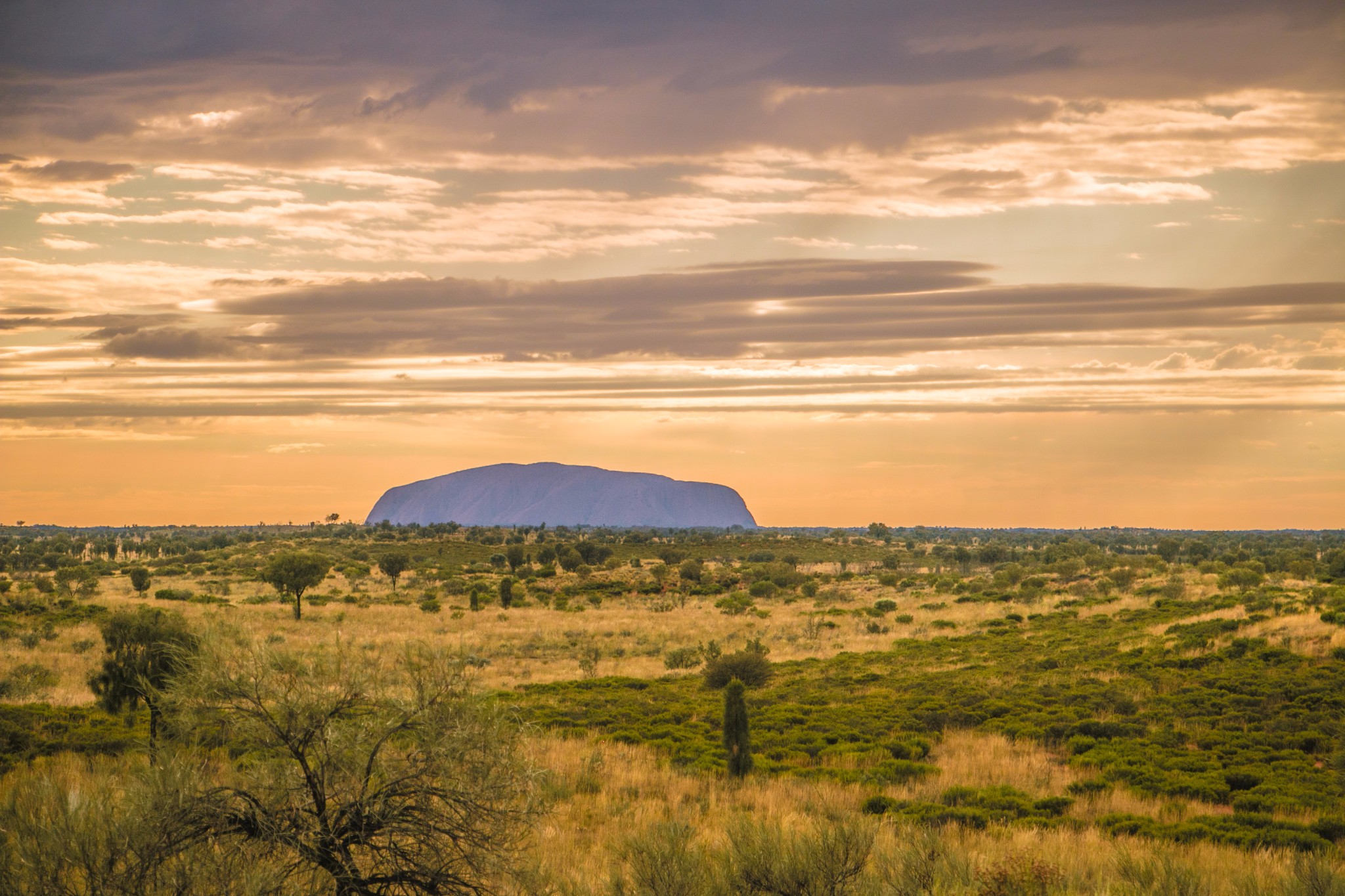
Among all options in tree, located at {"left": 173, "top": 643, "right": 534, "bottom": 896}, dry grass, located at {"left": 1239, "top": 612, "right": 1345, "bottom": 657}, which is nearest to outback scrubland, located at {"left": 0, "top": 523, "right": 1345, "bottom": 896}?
tree, located at {"left": 173, "top": 643, "right": 534, "bottom": 896}

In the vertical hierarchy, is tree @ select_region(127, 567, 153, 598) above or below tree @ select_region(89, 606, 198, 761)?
below

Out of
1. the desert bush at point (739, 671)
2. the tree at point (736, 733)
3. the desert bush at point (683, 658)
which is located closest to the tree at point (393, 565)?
the desert bush at point (683, 658)

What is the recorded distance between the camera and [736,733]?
62.1ft

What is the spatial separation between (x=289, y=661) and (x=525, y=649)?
31732 mm

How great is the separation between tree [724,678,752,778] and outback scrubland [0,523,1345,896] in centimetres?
14

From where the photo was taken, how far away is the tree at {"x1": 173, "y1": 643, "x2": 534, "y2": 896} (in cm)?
838

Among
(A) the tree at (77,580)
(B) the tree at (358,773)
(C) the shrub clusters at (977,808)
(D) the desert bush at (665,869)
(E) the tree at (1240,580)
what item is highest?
(B) the tree at (358,773)

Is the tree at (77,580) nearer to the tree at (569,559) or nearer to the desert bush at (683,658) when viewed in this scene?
the tree at (569,559)

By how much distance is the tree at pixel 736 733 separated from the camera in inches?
736

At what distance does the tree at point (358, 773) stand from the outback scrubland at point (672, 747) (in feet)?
0.10

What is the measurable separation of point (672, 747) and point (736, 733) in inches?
116

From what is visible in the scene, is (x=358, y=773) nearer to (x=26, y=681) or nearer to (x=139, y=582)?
(x=26, y=681)

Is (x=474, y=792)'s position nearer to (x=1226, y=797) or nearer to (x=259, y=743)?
(x=259, y=743)

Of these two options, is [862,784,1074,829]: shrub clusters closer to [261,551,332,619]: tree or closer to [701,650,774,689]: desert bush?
[701,650,774,689]: desert bush
